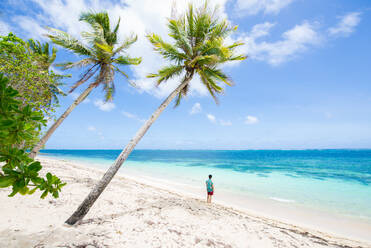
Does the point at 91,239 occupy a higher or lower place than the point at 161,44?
lower

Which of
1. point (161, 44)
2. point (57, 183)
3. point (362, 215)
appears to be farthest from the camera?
point (362, 215)

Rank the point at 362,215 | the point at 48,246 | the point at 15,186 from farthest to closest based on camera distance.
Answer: the point at 362,215
the point at 48,246
the point at 15,186

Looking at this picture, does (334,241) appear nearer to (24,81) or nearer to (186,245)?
(186,245)

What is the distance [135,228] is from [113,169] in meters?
1.63

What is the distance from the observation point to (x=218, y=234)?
455cm

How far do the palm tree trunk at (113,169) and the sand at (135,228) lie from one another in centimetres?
27

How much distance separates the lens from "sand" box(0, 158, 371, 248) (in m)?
3.72

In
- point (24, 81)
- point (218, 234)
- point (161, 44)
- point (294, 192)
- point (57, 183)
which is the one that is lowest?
point (294, 192)

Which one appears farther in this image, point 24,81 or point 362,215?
point 362,215

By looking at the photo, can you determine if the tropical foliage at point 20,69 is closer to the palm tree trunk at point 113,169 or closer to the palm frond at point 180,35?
the palm tree trunk at point 113,169

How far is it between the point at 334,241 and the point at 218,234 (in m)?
3.89

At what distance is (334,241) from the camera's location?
17.3 ft

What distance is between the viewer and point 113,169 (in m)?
4.60

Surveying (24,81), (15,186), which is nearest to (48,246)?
(15,186)
